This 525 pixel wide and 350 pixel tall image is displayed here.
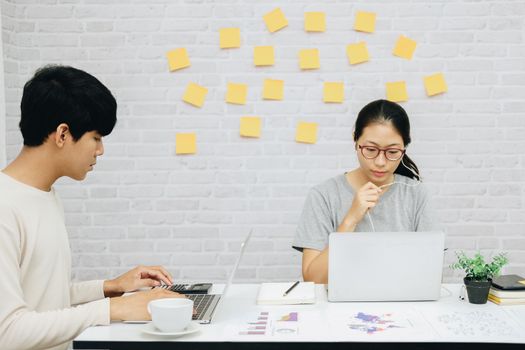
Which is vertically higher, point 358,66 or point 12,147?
point 358,66

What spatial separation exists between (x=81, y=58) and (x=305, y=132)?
1158 mm

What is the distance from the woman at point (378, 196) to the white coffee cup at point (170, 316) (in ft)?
2.39

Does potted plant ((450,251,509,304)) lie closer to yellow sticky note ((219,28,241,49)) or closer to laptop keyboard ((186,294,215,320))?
laptop keyboard ((186,294,215,320))

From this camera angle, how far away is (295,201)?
2.83 metres

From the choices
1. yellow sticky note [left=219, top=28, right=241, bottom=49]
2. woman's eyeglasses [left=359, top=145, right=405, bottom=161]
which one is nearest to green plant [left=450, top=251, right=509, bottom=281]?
woman's eyeglasses [left=359, top=145, right=405, bottom=161]

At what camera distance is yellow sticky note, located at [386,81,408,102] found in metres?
2.77

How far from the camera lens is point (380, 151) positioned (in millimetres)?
2021

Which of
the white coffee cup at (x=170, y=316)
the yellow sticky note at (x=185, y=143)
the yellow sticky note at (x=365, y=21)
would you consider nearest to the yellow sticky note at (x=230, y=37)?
the yellow sticky note at (x=185, y=143)

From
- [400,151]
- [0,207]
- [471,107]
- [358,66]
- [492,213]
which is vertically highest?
[358,66]

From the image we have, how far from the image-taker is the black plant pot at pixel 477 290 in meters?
1.56

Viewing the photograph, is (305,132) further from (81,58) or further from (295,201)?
(81,58)

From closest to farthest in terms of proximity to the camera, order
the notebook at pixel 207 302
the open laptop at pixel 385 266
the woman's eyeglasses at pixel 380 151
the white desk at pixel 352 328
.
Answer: the white desk at pixel 352 328, the notebook at pixel 207 302, the open laptop at pixel 385 266, the woman's eyeglasses at pixel 380 151

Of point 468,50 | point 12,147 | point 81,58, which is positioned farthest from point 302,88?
point 12,147

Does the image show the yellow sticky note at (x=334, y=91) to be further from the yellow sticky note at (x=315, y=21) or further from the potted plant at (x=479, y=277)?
the potted plant at (x=479, y=277)
